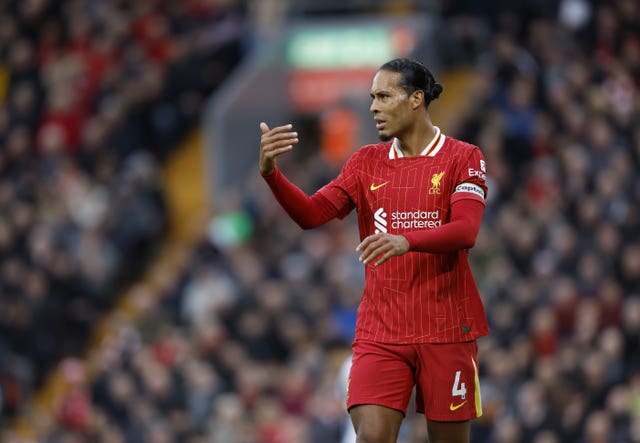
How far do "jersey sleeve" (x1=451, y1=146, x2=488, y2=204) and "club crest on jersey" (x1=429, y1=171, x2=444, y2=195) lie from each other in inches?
3.3

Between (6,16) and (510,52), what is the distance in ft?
23.9

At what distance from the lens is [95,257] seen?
1803 centimetres

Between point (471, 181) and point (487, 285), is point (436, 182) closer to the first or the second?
point (471, 181)

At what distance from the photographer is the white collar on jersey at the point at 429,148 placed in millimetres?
7648

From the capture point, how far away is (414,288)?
7531 mm

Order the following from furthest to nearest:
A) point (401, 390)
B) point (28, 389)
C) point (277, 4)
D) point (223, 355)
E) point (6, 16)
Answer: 1. point (6, 16)
2. point (277, 4)
3. point (28, 389)
4. point (223, 355)
5. point (401, 390)

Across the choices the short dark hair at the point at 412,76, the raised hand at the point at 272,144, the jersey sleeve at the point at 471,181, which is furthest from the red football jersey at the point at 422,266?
the raised hand at the point at 272,144

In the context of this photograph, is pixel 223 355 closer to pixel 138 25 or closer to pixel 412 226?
pixel 138 25

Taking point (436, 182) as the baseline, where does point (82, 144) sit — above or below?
above

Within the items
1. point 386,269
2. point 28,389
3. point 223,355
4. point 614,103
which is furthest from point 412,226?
point 28,389

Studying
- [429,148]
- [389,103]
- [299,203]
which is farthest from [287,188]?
[429,148]

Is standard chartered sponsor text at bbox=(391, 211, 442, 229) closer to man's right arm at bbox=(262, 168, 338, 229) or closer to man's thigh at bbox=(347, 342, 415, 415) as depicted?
man's right arm at bbox=(262, 168, 338, 229)

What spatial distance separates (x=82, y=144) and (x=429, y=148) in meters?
12.1

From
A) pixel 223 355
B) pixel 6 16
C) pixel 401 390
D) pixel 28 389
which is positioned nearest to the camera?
pixel 401 390
